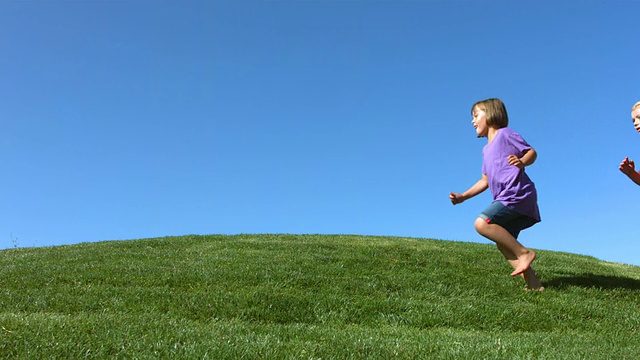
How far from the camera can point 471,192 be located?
8.62m

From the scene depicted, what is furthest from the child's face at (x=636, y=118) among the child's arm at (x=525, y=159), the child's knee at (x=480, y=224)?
the child's knee at (x=480, y=224)

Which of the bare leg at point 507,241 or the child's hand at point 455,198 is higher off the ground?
the child's hand at point 455,198

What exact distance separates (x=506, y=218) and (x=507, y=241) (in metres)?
0.36

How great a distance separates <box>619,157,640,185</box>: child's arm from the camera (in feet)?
24.5

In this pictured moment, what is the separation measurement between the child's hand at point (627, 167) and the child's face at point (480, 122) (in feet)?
6.80

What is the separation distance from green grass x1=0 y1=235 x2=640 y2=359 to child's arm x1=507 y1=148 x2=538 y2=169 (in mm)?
2085

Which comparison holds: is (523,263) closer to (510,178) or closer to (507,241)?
(507,241)

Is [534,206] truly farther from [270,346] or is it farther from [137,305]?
[137,305]

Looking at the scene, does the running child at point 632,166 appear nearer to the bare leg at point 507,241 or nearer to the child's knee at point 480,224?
the bare leg at point 507,241

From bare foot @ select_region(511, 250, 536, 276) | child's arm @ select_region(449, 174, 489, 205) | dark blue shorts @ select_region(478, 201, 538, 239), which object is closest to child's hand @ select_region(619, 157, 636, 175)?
dark blue shorts @ select_region(478, 201, 538, 239)

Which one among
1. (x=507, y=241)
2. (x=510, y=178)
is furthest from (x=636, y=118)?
(x=507, y=241)

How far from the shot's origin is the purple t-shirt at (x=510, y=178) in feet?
25.7

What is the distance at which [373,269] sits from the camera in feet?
31.6

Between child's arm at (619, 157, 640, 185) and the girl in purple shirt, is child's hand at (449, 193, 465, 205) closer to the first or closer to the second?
the girl in purple shirt
